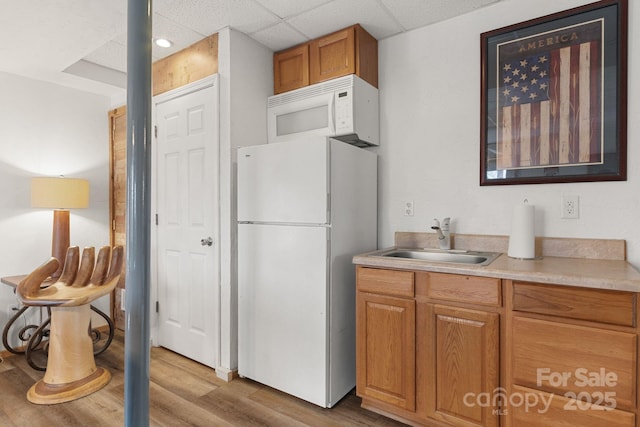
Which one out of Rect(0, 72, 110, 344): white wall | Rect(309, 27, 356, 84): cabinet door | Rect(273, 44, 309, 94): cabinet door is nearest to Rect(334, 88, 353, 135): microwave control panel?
Rect(309, 27, 356, 84): cabinet door

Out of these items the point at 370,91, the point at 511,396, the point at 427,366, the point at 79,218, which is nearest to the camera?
the point at 511,396

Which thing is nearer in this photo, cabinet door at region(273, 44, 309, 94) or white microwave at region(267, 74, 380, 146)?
white microwave at region(267, 74, 380, 146)

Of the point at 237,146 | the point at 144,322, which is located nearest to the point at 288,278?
the point at 237,146

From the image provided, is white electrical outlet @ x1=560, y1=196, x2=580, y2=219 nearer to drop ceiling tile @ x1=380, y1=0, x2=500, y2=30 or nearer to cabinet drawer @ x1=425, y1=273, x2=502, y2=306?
cabinet drawer @ x1=425, y1=273, x2=502, y2=306

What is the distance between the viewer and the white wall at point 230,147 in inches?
93.1

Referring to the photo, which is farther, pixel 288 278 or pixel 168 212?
pixel 168 212

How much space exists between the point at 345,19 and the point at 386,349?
77.3 inches

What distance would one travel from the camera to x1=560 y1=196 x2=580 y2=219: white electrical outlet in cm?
189

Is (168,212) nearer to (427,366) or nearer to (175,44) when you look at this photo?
(175,44)

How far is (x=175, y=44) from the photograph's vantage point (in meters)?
2.55

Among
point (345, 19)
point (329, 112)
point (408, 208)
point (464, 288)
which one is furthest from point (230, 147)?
point (464, 288)

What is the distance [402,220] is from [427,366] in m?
0.96

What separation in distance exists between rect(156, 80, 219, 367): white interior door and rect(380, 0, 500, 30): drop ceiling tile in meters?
1.26

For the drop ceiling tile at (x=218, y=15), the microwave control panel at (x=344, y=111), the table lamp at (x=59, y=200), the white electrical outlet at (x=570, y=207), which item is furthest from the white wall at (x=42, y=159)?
the white electrical outlet at (x=570, y=207)
